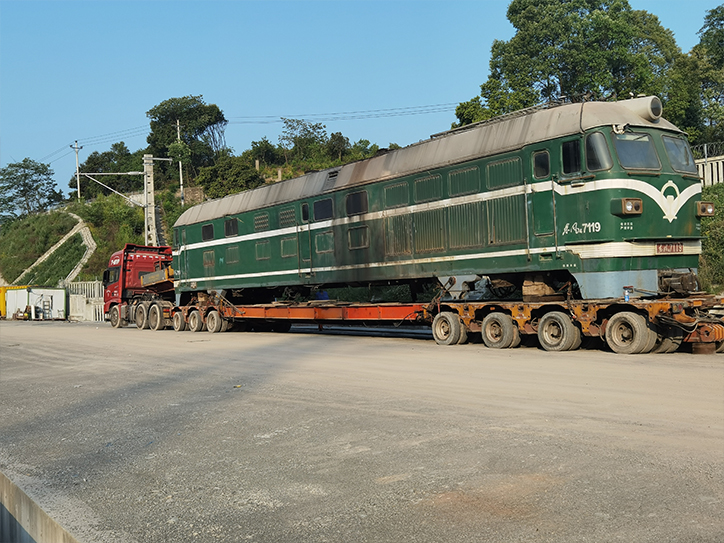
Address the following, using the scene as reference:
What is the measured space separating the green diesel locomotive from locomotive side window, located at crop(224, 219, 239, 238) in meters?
3.50

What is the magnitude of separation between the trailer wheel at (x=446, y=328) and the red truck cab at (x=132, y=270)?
19323mm

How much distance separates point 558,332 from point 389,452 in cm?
798

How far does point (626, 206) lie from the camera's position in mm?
12273

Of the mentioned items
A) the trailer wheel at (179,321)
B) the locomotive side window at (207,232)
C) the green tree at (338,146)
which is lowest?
the trailer wheel at (179,321)

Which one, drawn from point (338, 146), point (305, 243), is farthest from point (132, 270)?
point (338, 146)

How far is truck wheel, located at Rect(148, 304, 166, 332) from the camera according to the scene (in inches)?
1144

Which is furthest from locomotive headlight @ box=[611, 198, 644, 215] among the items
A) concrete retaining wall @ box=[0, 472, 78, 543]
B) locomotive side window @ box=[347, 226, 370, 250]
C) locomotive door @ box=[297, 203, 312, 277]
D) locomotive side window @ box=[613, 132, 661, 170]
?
concrete retaining wall @ box=[0, 472, 78, 543]

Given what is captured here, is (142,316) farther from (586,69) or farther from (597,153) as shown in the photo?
(586,69)

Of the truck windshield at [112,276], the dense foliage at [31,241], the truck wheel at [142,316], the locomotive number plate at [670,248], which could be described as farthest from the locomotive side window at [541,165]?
the dense foliage at [31,241]

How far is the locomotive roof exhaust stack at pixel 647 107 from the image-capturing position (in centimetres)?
1312

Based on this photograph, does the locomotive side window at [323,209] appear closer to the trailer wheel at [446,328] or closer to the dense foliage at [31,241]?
the trailer wheel at [446,328]

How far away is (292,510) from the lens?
504cm

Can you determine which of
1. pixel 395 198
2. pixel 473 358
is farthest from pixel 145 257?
pixel 473 358

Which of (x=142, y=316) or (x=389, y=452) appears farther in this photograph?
(x=142, y=316)
